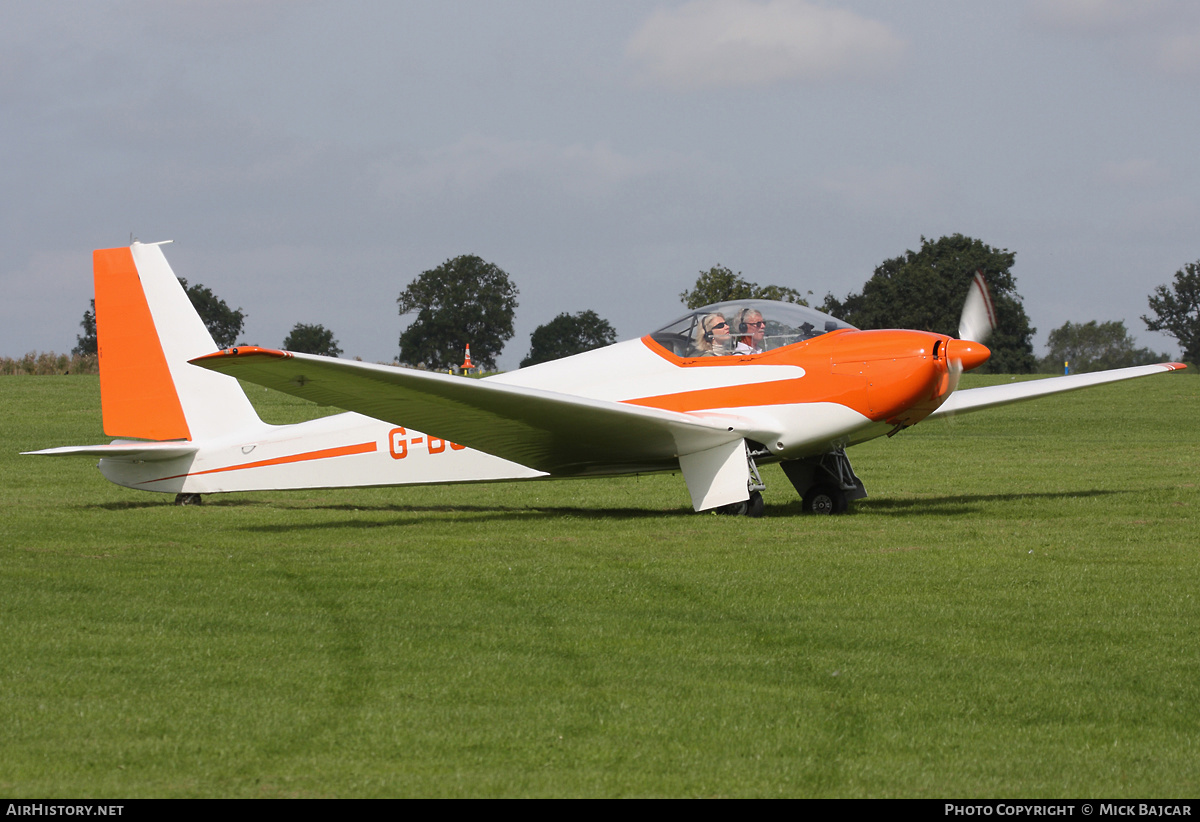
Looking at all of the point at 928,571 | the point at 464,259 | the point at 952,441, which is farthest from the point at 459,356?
the point at 928,571

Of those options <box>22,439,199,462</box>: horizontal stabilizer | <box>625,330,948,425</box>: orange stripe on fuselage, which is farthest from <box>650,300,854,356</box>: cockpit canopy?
<box>22,439,199,462</box>: horizontal stabilizer

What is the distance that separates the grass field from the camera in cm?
414

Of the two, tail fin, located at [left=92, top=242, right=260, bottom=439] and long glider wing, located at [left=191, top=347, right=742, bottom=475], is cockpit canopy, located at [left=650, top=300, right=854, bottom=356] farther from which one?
tail fin, located at [left=92, top=242, right=260, bottom=439]

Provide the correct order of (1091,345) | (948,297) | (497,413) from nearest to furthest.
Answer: (497,413), (948,297), (1091,345)

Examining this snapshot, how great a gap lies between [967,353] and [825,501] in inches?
97.3

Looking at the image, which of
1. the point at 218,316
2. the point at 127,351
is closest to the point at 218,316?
the point at 218,316

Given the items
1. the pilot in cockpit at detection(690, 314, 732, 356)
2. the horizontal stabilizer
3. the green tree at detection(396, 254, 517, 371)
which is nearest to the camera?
the pilot in cockpit at detection(690, 314, 732, 356)

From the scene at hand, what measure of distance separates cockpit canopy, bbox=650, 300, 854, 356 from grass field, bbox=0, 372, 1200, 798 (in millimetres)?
1952

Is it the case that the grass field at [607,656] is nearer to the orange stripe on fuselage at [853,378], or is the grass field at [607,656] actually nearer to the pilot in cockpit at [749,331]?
the orange stripe on fuselage at [853,378]

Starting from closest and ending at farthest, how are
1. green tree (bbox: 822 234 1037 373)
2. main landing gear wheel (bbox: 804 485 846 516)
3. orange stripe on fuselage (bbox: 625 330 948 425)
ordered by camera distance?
orange stripe on fuselage (bbox: 625 330 948 425) → main landing gear wheel (bbox: 804 485 846 516) → green tree (bbox: 822 234 1037 373)

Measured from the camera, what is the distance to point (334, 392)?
1073cm

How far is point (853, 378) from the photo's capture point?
456 inches

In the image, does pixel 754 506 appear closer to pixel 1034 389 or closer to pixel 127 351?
pixel 1034 389

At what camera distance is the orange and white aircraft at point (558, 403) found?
36.7ft
